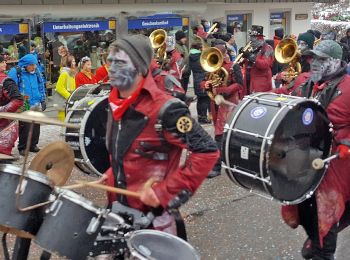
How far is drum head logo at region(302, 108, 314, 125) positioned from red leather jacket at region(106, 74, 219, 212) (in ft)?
3.52

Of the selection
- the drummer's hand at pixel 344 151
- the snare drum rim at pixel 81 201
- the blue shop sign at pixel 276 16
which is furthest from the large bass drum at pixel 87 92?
the blue shop sign at pixel 276 16

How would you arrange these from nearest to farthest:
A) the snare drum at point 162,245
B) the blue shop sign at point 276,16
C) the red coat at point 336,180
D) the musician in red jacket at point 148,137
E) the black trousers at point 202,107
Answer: the snare drum at point 162,245, the musician in red jacket at point 148,137, the red coat at point 336,180, the black trousers at point 202,107, the blue shop sign at point 276,16

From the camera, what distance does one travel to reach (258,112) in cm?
398

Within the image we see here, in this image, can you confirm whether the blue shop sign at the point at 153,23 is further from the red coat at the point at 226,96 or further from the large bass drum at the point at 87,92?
the large bass drum at the point at 87,92

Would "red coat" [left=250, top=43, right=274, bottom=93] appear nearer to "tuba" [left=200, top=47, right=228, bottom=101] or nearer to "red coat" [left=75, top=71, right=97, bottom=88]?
"tuba" [left=200, top=47, right=228, bottom=101]

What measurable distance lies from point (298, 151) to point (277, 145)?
0.73ft

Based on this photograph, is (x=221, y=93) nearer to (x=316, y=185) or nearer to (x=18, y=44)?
(x=316, y=185)

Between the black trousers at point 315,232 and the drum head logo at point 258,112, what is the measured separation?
73 cm

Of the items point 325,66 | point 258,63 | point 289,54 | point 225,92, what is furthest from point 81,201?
point 289,54

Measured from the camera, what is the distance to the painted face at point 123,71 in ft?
10.2

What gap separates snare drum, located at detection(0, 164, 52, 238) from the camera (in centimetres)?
309

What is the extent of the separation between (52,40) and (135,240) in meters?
9.37

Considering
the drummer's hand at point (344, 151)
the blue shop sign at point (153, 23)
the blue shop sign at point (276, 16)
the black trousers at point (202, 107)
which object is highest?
the blue shop sign at point (276, 16)

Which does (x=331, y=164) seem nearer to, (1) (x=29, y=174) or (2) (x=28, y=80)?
(1) (x=29, y=174)
